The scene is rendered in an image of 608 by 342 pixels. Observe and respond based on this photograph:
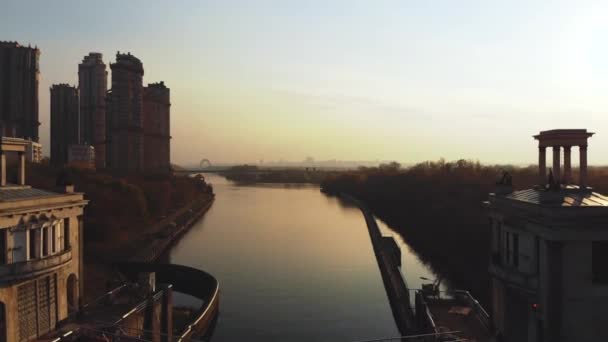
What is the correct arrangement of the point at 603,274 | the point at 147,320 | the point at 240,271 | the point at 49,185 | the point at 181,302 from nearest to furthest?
the point at 603,274, the point at 147,320, the point at 181,302, the point at 240,271, the point at 49,185

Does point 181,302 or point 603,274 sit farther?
point 181,302

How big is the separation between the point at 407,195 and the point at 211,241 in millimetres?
29950

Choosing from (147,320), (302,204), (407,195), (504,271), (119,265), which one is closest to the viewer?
(504,271)

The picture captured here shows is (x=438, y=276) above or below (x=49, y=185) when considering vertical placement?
below

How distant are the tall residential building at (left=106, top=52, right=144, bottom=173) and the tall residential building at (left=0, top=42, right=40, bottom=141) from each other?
39.2ft

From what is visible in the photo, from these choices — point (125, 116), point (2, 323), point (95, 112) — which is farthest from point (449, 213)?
point (95, 112)

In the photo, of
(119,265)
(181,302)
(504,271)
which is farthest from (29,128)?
(504,271)

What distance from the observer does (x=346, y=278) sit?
2895 cm

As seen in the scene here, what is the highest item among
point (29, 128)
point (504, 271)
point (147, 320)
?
point (29, 128)

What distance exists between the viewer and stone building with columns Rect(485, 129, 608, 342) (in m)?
11.2

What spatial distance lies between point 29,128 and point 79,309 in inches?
2560

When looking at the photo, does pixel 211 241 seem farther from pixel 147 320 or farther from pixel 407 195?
pixel 407 195

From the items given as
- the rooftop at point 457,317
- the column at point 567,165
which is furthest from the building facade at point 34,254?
the column at point 567,165

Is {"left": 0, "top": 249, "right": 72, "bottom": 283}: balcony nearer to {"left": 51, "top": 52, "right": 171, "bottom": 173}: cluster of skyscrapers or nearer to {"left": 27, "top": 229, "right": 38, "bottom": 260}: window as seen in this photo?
{"left": 27, "top": 229, "right": 38, "bottom": 260}: window
